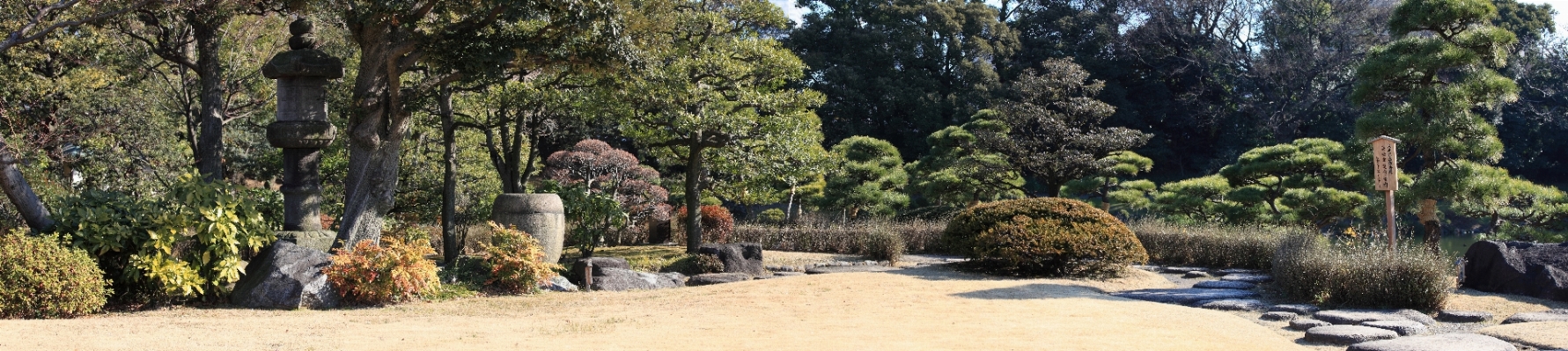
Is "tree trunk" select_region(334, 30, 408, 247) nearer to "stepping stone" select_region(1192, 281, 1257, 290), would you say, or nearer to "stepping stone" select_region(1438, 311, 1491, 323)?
"stepping stone" select_region(1192, 281, 1257, 290)

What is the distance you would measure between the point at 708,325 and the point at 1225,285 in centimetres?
617

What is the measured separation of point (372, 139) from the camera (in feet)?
32.6

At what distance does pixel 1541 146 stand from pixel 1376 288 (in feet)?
76.4

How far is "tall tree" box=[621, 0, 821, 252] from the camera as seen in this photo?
41.9 ft

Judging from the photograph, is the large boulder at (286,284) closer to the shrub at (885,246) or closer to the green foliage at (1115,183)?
the shrub at (885,246)

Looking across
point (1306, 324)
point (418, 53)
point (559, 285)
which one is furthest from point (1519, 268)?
point (418, 53)

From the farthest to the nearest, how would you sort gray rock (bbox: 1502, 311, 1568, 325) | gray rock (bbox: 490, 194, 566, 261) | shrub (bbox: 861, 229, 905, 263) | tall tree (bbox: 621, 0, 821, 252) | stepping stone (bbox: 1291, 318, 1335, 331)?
shrub (bbox: 861, 229, 905, 263) → tall tree (bbox: 621, 0, 821, 252) → gray rock (bbox: 490, 194, 566, 261) → gray rock (bbox: 1502, 311, 1568, 325) → stepping stone (bbox: 1291, 318, 1335, 331)

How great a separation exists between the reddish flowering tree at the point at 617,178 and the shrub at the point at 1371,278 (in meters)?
9.31

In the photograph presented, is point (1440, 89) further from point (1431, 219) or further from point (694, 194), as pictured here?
point (694, 194)

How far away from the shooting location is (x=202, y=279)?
827 cm

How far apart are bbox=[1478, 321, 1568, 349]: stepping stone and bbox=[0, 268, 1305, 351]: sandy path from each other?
4.38ft

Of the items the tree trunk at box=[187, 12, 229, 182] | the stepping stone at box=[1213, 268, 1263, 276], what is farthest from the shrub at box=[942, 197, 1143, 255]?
the tree trunk at box=[187, 12, 229, 182]

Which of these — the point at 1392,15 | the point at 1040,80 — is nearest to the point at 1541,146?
the point at 1040,80

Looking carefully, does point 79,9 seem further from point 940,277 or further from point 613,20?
point 940,277
